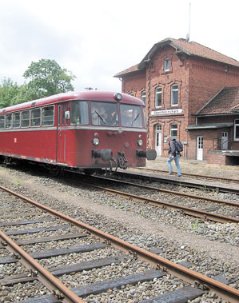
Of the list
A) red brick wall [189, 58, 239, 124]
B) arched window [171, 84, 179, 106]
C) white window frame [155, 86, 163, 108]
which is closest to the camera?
red brick wall [189, 58, 239, 124]

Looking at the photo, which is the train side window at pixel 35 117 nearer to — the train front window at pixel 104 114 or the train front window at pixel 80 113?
the train front window at pixel 80 113

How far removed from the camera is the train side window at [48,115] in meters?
13.3

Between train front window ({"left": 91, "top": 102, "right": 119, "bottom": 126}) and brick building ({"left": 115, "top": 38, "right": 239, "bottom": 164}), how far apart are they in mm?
17162

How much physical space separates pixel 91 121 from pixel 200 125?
20065 mm

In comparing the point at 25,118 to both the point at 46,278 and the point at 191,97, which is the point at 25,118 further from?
the point at 191,97

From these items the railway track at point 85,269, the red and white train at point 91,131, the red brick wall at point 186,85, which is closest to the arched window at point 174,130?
the red brick wall at point 186,85

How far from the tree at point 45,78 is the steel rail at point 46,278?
191 feet

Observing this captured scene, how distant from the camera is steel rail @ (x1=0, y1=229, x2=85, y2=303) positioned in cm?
401

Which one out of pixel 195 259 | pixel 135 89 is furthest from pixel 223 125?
pixel 195 259

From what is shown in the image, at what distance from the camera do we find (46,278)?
4551mm

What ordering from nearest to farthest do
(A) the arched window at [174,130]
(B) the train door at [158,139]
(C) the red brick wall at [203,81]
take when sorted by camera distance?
(C) the red brick wall at [203,81]
(A) the arched window at [174,130]
(B) the train door at [158,139]

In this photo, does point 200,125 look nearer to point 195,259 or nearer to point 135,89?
point 135,89

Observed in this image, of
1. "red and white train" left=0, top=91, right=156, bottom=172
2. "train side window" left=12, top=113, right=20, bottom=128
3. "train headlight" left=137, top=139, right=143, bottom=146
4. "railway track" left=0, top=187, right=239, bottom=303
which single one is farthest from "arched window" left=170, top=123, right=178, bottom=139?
"railway track" left=0, top=187, right=239, bottom=303

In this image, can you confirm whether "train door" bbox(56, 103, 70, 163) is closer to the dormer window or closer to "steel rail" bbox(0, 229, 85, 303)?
"steel rail" bbox(0, 229, 85, 303)
